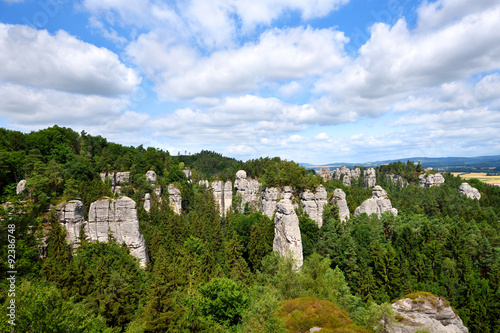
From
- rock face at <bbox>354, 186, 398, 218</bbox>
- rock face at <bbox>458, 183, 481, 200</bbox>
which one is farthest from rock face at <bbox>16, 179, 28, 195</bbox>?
rock face at <bbox>458, 183, 481, 200</bbox>

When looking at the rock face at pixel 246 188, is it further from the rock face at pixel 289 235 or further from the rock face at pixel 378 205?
the rock face at pixel 289 235

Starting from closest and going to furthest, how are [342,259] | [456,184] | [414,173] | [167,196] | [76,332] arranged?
[76,332]
[342,259]
[167,196]
[456,184]
[414,173]

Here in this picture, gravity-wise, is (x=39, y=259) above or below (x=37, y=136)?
below

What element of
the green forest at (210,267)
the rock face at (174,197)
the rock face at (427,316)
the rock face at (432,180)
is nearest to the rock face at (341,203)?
the green forest at (210,267)

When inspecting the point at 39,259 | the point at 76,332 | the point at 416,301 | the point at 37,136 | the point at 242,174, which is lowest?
the point at 416,301

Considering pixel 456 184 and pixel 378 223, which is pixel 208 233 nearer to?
pixel 378 223

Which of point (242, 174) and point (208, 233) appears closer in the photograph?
point (208, 233)

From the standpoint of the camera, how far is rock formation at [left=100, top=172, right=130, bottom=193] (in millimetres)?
54906

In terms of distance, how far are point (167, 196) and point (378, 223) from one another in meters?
50.8

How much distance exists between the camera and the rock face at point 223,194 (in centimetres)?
7888

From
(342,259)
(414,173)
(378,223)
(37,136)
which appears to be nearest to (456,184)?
(414,173)

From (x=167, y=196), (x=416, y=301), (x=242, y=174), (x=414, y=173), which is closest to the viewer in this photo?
(x=416, y=301)

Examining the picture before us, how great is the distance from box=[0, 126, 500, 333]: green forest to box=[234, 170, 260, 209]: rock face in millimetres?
10982

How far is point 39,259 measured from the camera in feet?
90.5
